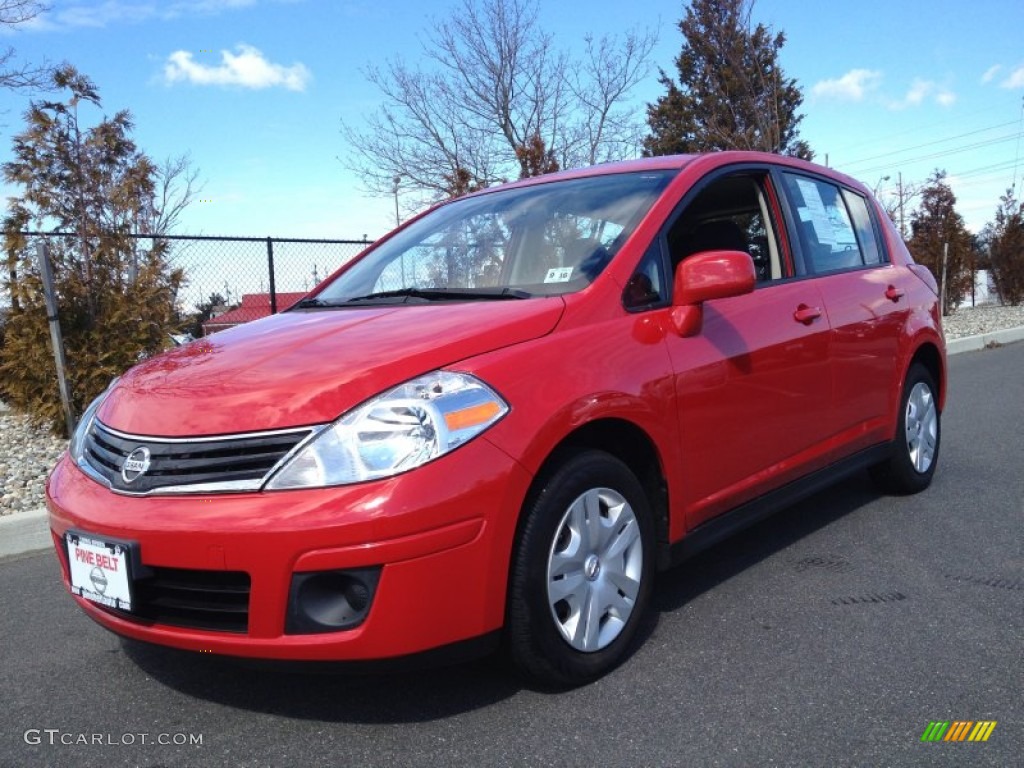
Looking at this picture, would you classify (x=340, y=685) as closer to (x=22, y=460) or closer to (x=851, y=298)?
(x=851, y=298)

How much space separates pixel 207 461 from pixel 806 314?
98.5 inches

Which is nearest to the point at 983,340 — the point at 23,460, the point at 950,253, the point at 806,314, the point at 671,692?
the point at 950,253

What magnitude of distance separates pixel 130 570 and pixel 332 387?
729mm

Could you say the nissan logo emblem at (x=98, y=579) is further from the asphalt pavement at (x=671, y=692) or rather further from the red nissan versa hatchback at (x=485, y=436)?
the asphalt pavement at (x=671, y=692)

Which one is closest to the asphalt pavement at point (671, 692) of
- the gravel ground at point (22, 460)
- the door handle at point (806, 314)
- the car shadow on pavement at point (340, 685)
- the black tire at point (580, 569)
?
the car shadow on pavement at point (340, 685)

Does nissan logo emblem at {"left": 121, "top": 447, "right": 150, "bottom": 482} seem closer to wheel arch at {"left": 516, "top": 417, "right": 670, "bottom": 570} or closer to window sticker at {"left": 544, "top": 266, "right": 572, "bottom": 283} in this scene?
wheel arch at {"left": 516, "top": 417, "right": 670, "bottom": 570}

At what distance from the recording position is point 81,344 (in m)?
7.38

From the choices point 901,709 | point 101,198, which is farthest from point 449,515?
point 101,198

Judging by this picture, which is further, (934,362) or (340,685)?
(934,362)

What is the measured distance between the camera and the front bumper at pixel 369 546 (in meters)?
2.12

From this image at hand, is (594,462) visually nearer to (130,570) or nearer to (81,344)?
(130,570)

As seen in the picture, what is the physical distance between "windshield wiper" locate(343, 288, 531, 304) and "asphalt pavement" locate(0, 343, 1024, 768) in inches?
47.9

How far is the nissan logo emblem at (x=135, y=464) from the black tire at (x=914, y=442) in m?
3.59

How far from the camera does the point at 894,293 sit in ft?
14.2
